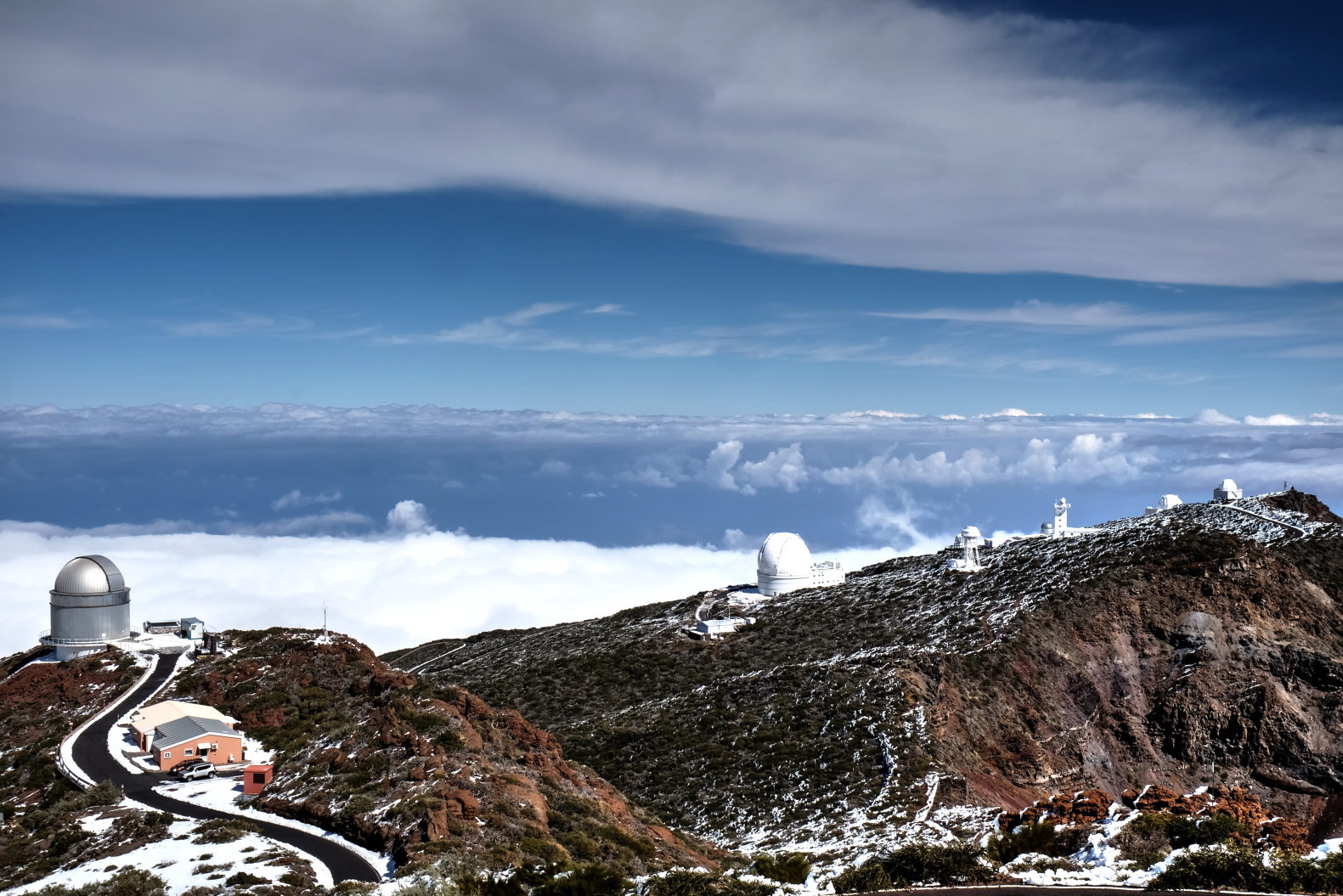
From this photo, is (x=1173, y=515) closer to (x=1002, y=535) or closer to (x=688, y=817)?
(x=1002, y=535)

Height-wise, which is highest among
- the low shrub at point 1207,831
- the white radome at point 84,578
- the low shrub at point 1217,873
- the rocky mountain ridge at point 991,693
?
the white radome at point 84,578

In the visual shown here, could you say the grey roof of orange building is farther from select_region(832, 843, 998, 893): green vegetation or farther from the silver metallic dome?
select_region(832, 843, 998, 893): green vegetation

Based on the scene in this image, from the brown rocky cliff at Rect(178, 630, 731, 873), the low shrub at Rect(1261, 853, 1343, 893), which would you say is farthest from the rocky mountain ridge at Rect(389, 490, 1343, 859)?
the low shrub at Rect(1261, 853, 1343, 893)

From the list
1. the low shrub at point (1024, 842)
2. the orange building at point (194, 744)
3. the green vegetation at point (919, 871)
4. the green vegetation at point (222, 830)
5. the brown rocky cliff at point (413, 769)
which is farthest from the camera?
the orange building at point (194, 744)

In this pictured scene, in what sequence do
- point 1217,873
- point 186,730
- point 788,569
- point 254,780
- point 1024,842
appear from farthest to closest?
point 788,569, point 186,730, point 254,780, point 1024,842, point 1217,873

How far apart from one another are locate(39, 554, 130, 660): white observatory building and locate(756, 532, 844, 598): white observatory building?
43.7 meters

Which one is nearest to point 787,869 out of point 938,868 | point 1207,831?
point 938,868

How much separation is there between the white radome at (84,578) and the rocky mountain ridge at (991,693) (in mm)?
22523

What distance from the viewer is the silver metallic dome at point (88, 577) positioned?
45.0 m

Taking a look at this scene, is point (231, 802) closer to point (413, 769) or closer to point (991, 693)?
point (413, 769)

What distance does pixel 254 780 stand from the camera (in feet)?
96.1

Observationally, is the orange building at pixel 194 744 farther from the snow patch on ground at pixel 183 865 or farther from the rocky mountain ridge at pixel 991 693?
the rocky mountain ridge at pixel 991 693

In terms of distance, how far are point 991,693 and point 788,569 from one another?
27.1 m

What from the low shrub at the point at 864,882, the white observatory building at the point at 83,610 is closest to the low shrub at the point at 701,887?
the low shrub at the point at 864,882
